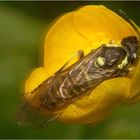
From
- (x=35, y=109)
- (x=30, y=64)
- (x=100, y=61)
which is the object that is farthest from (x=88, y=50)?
(x=30, y=64)

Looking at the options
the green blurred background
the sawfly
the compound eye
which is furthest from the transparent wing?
the green blurred background

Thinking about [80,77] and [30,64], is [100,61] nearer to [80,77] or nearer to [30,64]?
[80,77]

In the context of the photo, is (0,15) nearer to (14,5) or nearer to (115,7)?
(14,5)

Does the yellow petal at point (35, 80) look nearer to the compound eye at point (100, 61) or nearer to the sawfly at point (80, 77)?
the sawfly at point (80, 77)

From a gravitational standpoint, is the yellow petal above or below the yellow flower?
below

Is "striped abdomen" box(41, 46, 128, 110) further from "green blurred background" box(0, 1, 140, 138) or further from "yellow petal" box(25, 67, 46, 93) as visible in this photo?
"green blurred background" box(0, 1, 140, 138)

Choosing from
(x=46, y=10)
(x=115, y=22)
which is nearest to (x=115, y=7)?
(x=46, y=10)
